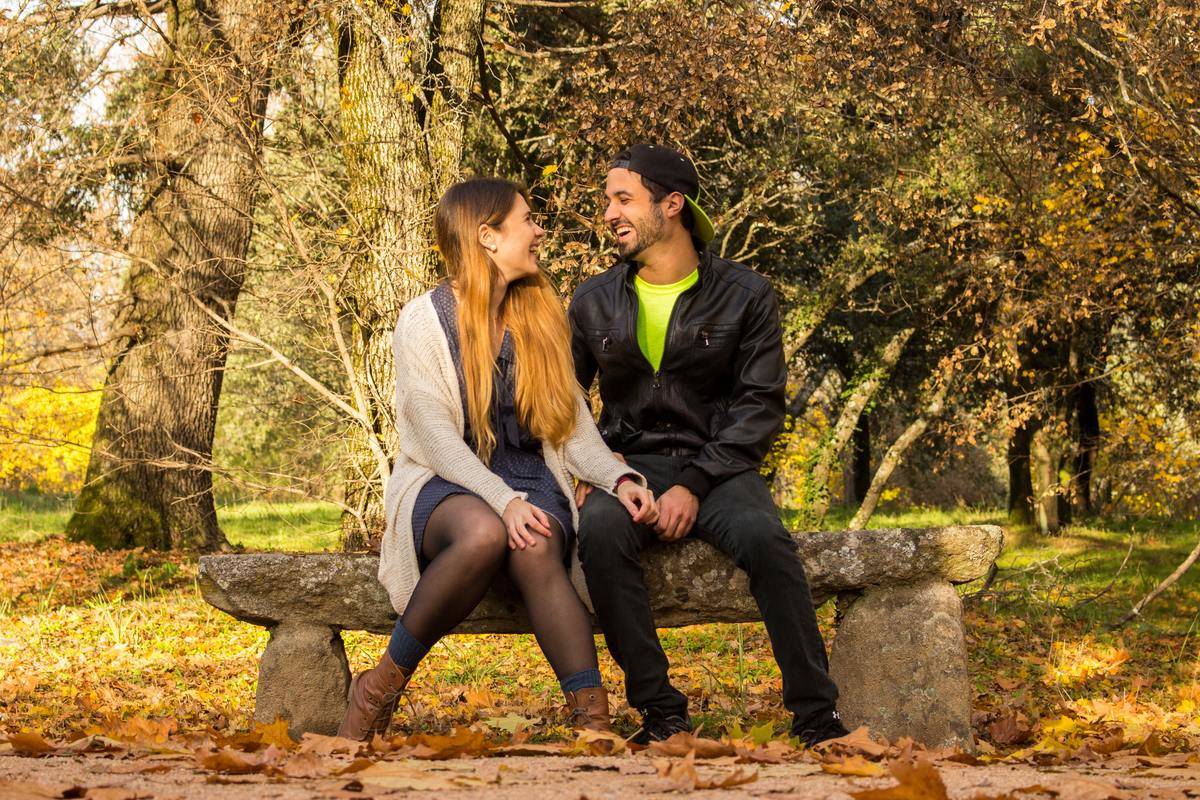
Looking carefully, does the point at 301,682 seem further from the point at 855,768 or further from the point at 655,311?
the point at 855,768

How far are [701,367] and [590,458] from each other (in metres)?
0.52

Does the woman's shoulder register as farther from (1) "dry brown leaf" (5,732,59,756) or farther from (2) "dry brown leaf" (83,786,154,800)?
(2) "dry brown leaf" (83,786,154,800)

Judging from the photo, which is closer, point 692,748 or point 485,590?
point 692,748

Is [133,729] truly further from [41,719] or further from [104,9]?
[104,9]

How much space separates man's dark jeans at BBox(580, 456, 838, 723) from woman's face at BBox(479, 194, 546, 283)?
890mm

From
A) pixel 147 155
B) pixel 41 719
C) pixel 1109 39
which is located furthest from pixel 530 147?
pixel 41 719

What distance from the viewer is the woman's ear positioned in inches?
155

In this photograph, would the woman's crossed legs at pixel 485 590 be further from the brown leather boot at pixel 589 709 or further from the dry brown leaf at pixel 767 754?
the dry brown leaf at pixel 767 754

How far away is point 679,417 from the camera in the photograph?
4094mm

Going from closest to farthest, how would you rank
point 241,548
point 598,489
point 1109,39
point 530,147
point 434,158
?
point 598,489 → point 434,158 → point 1109,39 → point 241,548 → point 530,147

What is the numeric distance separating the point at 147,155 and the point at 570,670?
6546 millimetres

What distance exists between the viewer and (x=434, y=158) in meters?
7.40

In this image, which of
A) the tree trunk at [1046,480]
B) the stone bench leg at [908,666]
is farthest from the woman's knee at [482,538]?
the tree trunk at [1046,480]

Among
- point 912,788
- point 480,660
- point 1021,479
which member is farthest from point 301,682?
point 1021,479
